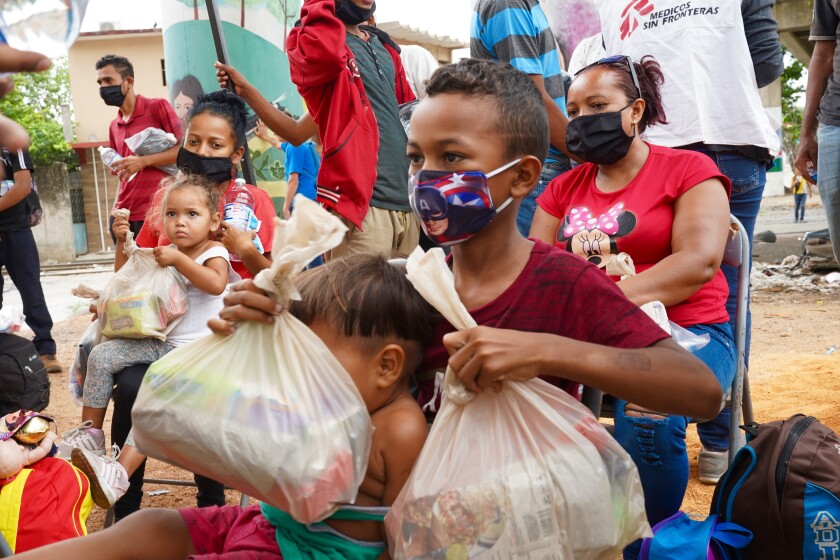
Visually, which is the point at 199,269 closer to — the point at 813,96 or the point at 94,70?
the point at 813,96

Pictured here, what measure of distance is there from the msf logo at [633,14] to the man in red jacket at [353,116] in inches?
47.3

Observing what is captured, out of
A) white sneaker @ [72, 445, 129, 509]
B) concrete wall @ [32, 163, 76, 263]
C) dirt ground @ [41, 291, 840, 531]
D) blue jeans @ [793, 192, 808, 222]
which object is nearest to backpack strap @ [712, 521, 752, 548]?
dirt ground @ [41, 291, 840, 531]

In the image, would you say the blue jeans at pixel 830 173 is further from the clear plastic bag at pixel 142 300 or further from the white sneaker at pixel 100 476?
the white sneaker at pixel 100 476

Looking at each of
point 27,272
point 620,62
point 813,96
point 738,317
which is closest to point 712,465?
point 738,317

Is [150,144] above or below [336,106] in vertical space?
below

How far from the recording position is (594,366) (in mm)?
1599

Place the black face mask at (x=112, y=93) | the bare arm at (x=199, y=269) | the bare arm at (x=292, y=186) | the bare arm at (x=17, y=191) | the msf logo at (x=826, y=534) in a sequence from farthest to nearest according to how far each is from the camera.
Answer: the bare arm at (x=292, y=186) → the bare arm at (x=17, y=191) → the black face mask at (x=112, y=93) → the bare arm at (x=199, y=269) → the msf logo at (x=826, y=534)

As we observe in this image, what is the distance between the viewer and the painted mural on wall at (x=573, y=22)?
17.3 feet

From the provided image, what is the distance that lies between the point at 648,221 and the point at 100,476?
2063 mm

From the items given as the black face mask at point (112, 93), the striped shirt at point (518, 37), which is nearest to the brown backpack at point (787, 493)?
the striped shirt at point (518, 37)

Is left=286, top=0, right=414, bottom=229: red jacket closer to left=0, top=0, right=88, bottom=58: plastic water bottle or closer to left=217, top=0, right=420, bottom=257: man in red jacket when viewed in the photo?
left=217, top=0, right=420, bottom=257: man in red jacket

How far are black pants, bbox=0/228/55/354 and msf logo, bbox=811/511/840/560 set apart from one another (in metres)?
6.23

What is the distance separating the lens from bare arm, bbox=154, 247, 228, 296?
3.28 metres

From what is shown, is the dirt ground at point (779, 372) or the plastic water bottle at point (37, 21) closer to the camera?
the plastic water bottle at point (37, 21)
